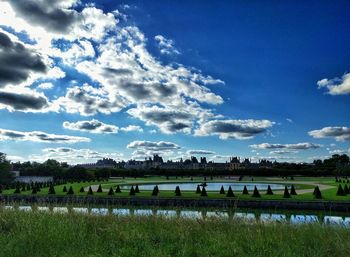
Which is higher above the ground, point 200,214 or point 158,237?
point 200,214

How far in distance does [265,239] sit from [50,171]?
79.5 meters

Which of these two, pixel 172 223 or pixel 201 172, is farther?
pixel 201 172

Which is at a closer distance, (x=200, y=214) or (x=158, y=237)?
(x=158, y=237)

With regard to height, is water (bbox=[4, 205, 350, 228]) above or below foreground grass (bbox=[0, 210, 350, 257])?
above

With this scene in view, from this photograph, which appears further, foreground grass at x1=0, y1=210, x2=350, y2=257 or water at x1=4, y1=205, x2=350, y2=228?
water at x1=4, y1=205, x2=350, y2=228

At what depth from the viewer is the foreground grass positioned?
6.45 meters

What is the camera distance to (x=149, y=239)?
7.35 m

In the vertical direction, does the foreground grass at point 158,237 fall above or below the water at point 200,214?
below

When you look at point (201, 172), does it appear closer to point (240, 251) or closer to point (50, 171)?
point (50, 171)

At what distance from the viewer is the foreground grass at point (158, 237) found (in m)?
6.45

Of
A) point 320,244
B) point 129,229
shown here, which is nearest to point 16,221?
point 129,229

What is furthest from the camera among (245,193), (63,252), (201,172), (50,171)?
(201,172)

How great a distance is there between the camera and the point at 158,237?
295 inches

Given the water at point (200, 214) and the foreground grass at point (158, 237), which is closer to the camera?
the foreground grass at point (158, 237)
